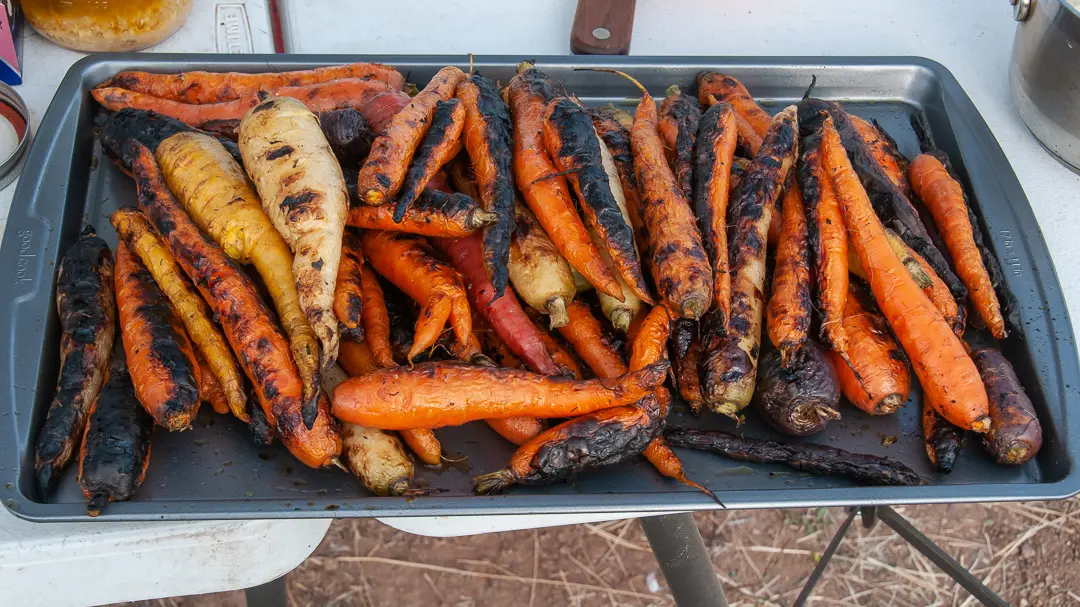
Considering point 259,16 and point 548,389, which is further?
point 259,16

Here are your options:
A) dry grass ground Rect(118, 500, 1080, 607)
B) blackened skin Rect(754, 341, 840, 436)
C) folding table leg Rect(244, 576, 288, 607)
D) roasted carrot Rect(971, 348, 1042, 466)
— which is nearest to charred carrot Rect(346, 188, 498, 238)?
blackened skin Rect(754, 341, 840, 436)

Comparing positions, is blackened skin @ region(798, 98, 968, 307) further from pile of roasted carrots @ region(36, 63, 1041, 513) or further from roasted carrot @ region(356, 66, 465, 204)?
roasted carrot @ region(356, 66, 465, 204)

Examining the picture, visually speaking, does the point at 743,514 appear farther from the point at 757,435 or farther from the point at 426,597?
the point at 757,435

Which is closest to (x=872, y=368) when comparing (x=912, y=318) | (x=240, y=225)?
(x=912, y=318)

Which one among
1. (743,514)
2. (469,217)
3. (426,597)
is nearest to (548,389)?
(469,217)

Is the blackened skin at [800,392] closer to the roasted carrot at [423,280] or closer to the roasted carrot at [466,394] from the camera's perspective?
the roasted carrot at [466,394]

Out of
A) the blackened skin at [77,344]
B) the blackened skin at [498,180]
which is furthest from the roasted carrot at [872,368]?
the blackened skin at [77,344]
